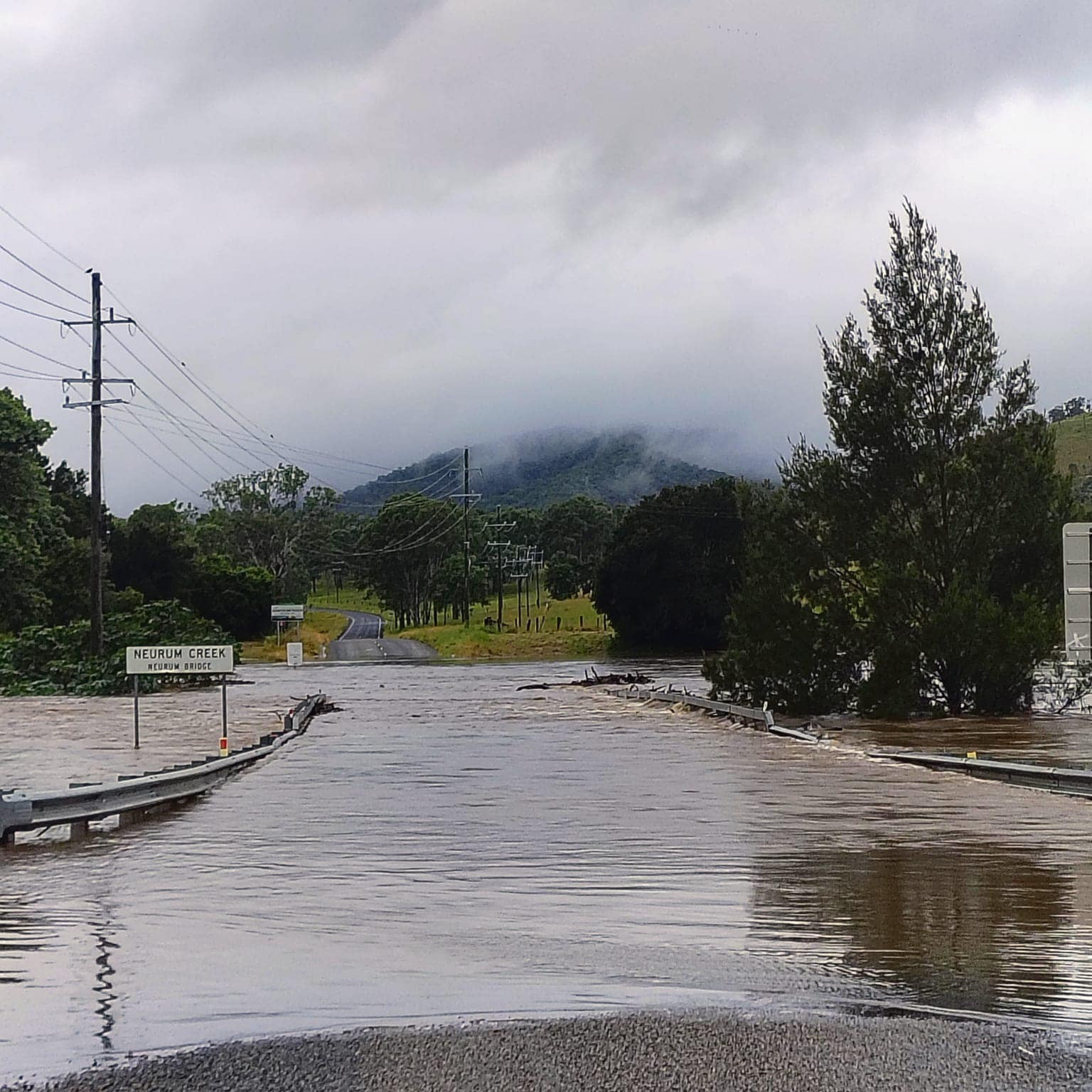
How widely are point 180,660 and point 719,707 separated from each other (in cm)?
1421

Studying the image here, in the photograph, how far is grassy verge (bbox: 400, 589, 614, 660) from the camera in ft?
301

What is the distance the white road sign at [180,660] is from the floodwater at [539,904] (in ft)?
13.7

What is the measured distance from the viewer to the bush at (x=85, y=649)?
5166 centimetres

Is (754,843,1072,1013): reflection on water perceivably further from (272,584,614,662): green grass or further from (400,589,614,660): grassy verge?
(400,589,614,660): grassy verge

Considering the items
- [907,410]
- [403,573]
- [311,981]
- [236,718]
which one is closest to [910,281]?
[907,410]

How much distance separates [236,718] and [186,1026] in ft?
108

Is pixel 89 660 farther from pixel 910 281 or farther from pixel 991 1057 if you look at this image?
pixel 991 1057

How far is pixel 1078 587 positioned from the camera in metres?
15.9

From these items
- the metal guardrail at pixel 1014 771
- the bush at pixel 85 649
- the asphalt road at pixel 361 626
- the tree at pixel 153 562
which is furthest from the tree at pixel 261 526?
the metal guardrail at pixel 1014 771

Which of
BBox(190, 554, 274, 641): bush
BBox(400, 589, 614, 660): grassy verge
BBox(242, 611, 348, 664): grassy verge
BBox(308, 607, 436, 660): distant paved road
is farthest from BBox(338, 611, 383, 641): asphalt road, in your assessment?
BBox(190, 554, 274, 641): bush

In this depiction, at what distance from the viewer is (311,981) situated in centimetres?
809

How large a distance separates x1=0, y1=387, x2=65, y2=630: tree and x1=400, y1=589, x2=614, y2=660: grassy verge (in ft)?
93.3

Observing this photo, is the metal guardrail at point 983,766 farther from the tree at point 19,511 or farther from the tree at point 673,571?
the tree at point 673,571

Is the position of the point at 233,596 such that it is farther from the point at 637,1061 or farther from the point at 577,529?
the point at 637,1061
